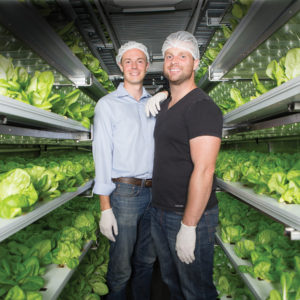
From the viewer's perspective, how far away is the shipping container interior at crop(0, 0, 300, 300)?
1340mm

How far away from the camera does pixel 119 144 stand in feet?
6.91

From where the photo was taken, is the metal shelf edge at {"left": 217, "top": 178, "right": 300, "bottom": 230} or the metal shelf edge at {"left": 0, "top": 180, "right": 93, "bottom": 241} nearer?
the metal shelf edge at {"left": 0, "top": 180, "right": 93, "bottom": 241}

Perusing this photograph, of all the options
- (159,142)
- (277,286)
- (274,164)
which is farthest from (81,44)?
(277,286)

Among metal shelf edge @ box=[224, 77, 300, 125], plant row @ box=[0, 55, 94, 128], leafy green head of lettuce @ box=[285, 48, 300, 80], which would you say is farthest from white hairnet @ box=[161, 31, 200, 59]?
plant row @ box=[0, 55, 94, 128]

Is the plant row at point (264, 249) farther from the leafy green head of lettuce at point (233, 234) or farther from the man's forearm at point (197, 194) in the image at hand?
the man's forearm at point (197, 194)

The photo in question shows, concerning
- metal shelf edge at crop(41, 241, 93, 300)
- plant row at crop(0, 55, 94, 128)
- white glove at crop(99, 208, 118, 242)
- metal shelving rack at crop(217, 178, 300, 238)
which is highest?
plant row at crop(0, 55, 94, 128)

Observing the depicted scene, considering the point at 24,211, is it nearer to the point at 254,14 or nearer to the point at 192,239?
the point at 192,239

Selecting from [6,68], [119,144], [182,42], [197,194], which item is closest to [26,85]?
[6,68]

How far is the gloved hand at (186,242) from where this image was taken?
5.27 ft

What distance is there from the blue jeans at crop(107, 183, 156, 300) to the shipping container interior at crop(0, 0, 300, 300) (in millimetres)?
307

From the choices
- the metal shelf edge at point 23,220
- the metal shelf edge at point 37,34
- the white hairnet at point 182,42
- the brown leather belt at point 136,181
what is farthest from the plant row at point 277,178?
the metal shelf edge at point 37,34

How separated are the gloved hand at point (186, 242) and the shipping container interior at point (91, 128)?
1.40 feet

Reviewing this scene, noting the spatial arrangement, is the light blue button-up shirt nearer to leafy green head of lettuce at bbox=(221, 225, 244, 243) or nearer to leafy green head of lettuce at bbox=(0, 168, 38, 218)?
leafy green head of lettuce at bbox=(0, 168, 38, 218)

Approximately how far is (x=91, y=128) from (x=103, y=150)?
13.8 inches
